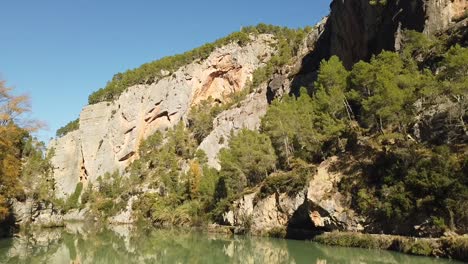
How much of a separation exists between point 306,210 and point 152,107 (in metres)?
75.1

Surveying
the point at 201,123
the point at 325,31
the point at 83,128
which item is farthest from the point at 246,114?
the point at 83,128

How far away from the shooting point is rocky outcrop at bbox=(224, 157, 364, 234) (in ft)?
114

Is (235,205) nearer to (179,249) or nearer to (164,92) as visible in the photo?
(179,249)

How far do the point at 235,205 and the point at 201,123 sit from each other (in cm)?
4677

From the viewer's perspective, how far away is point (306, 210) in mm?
38375

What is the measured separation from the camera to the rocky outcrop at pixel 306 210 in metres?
34.7

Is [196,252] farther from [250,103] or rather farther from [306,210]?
[250,103]

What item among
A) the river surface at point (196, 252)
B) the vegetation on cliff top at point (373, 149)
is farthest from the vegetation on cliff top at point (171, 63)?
the river surface at point (196, 252)

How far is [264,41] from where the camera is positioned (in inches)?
4375

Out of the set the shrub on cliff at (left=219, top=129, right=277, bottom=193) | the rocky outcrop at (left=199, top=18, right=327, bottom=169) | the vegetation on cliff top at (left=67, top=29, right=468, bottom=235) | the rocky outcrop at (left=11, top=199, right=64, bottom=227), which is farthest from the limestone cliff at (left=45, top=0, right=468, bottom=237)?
the rocky outcrop at (left=11, top=199, right=64, bottom=227)

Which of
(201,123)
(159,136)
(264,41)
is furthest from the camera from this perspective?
(264,41)

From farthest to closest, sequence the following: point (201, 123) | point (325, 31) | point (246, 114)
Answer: point (201, 123), point (246, 114), point (325, 31)

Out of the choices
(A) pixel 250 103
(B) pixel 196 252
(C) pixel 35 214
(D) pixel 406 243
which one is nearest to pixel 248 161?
(B) pixel 196 252

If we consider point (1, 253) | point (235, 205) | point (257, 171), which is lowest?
point (1, 253)
